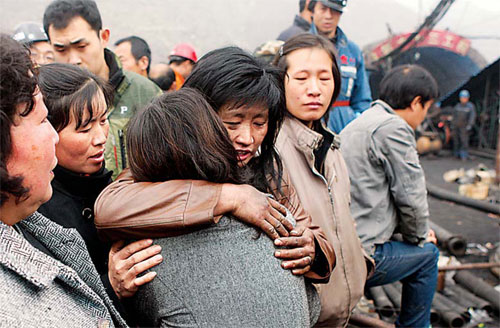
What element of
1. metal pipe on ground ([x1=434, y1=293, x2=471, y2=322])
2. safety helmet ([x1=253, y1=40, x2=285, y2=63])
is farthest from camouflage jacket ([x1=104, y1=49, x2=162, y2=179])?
metal pipe on ground ([x1=434, y1=293, x2=471, y2=322])

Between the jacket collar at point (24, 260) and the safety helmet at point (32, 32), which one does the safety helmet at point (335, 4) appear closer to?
the safety helmet at point (32, 32)

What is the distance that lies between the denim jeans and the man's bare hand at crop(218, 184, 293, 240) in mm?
1754

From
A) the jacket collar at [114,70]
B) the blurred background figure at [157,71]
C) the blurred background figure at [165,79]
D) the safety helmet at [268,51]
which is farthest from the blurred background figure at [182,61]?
the jacket collar at [114,70]

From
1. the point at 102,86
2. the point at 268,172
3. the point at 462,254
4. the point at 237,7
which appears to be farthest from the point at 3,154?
the point at 237,7

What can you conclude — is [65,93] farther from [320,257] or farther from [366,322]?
[366,322]

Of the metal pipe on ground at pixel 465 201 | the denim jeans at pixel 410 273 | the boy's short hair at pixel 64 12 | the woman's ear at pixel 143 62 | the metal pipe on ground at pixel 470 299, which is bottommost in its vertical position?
the metal pipe on ground at pixel 465 201

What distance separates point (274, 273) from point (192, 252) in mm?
260

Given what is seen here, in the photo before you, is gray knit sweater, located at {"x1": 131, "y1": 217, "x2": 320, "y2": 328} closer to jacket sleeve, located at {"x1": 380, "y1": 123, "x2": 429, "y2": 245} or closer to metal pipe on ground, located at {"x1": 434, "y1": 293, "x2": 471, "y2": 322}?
jacket sleeve, located at {"x1": 380, "y1": 123, "x2": 429, "y2": 245}

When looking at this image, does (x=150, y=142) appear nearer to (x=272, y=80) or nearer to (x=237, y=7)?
(x=272, y=80)

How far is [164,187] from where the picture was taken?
129 centimetres

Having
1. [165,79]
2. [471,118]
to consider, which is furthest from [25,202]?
[471,118]

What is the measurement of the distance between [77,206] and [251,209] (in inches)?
32.8

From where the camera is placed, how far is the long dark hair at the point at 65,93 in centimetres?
168

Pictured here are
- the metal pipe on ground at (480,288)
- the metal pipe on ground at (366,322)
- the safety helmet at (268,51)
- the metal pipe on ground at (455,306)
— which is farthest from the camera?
the metal pipe on ground at (480,288)
